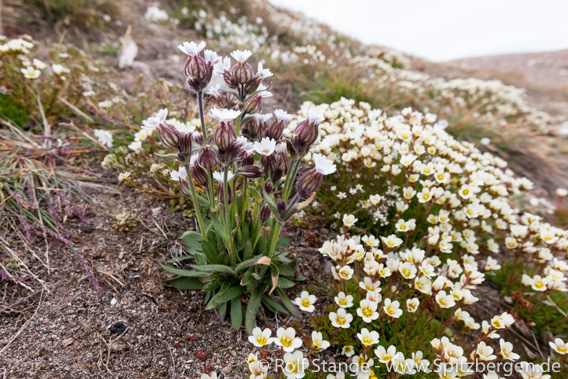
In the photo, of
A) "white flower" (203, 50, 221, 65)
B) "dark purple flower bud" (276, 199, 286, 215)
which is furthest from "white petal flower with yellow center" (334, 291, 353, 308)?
"white flower" (203, 50, 221, 65)

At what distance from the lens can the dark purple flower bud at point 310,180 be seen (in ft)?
4.95

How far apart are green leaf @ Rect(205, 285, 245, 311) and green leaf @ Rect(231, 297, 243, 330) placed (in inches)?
2.2

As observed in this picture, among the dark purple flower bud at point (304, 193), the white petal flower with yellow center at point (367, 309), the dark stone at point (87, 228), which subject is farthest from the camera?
the dark stone at point (87, 228)

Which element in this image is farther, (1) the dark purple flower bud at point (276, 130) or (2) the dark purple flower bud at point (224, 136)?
(1) the dark purple flower bud at point (276, 130)

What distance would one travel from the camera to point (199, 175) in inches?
66.2

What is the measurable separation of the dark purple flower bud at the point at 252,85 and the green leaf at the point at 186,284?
122 centimetres

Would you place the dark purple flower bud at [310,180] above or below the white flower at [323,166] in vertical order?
below

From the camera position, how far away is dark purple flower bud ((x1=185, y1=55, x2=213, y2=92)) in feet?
4.97

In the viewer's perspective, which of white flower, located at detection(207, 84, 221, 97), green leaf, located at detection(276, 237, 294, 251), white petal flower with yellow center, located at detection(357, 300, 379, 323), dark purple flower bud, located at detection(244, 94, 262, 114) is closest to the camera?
dark purple flower bud, located at detection(244, 94, 262, 114)

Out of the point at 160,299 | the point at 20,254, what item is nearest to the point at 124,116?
the point at 20,254

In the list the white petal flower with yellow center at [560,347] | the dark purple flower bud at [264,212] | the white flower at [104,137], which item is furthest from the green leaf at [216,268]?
the white petal flower with yellow center at [560,347]

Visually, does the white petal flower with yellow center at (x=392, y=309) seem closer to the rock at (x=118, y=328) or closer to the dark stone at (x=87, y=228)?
the rock at (x=118, y=328)

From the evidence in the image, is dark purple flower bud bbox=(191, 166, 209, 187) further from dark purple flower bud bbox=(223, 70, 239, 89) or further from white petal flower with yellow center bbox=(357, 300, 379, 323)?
white petal flower with yellow center bbox=(357, 300, 379, 323)

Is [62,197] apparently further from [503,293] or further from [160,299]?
[503,293]
